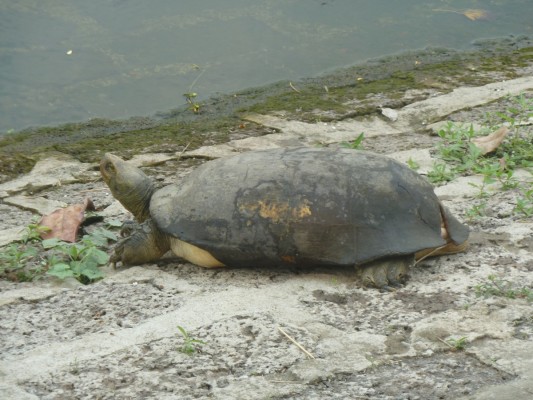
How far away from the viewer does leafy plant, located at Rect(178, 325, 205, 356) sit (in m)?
3.30

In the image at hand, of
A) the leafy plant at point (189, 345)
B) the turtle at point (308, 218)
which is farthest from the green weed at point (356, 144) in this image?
the leafy plant at point (189, 345)

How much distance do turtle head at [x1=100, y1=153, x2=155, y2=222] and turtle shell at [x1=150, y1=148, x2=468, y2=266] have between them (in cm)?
41

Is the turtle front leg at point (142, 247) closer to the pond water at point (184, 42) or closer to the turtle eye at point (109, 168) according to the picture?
the turtle eye at point (109, 168)

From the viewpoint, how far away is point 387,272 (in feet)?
13.1

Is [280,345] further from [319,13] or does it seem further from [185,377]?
[319,13]

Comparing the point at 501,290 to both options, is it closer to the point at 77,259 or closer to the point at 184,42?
the point at 77,259

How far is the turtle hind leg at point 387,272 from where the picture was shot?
3.96 metres

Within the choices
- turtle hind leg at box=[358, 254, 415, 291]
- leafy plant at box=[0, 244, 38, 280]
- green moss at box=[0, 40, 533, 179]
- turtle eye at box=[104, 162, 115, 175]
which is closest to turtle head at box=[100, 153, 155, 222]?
turtle eye at box=[104, 162, 115, 175]

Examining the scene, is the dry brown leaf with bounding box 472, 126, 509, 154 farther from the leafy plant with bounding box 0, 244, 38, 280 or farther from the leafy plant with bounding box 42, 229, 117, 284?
the leafy plant with bounding box 0, 244, 38, 280

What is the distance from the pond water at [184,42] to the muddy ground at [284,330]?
2.90 metres

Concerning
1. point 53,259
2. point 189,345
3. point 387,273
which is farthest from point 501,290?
A: point 53,259

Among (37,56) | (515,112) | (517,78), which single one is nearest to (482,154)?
(515,112)

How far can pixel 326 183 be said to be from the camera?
408cm

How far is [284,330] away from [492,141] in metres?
2.60
